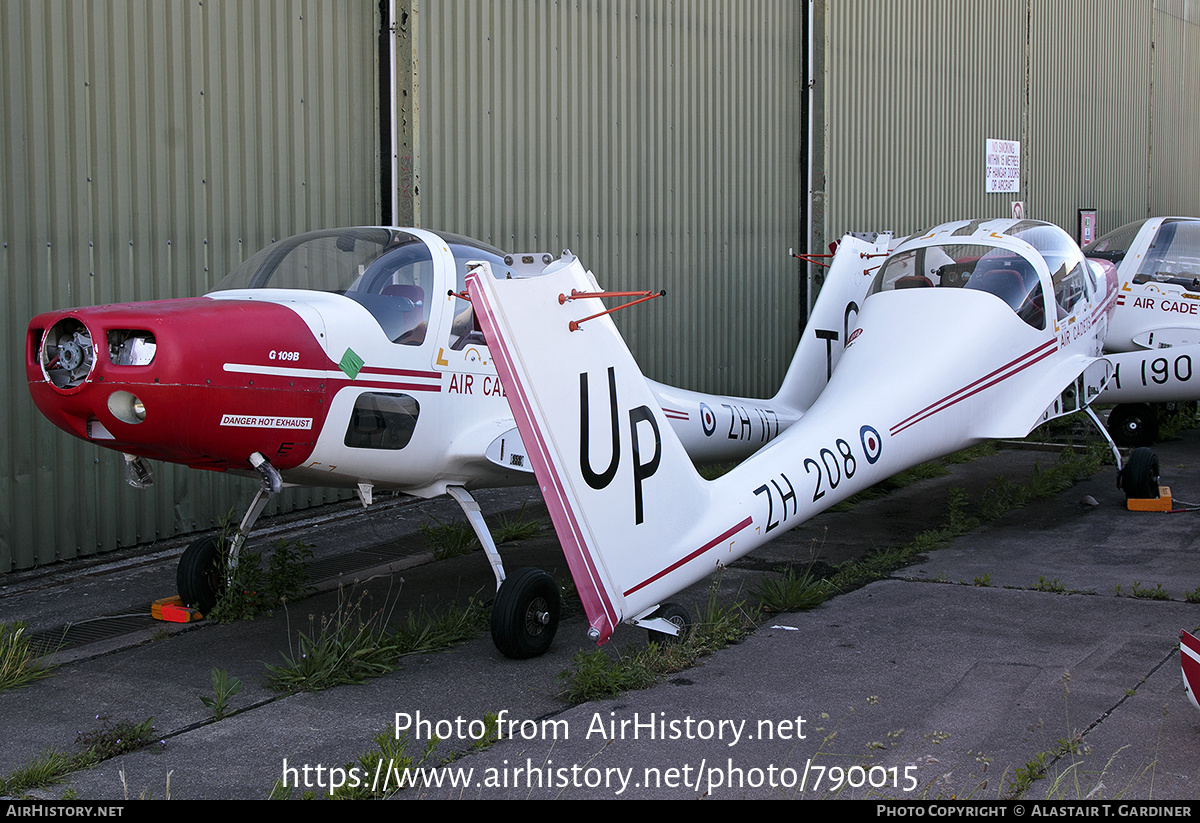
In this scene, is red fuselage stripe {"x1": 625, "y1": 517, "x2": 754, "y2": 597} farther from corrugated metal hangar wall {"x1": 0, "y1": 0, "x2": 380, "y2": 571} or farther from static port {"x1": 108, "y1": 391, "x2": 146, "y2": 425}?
corrugated metal hangar wall {"x1": 0, "y1": 0, "x2": 380, "y2": 571}

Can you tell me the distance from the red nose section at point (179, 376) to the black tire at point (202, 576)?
1.14m

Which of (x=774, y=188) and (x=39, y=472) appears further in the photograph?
(x=774, y=188)

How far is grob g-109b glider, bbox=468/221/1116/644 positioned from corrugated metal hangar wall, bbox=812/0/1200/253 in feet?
18.9

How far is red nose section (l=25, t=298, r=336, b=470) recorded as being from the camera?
4.82 m

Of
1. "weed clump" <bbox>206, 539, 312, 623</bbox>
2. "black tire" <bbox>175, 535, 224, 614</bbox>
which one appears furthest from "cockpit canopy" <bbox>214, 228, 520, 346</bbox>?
"weed clump" <bbox>206, 539, 312, 623</bbox>

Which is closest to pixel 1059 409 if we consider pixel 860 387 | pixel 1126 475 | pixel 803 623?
pixel 1126 475

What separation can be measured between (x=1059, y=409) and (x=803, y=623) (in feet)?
11.6

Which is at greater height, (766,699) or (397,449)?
(397,449)

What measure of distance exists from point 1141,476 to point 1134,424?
11.9ft

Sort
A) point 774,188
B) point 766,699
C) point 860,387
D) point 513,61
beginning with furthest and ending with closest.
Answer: point 774,188 < point 513,61 < point 860,387 < point 766,699

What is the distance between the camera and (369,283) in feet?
19.0

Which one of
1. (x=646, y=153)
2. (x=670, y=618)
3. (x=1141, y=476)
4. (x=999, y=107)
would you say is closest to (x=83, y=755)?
(x=670, y=618)

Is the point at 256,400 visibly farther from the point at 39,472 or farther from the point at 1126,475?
the point at 1126,475

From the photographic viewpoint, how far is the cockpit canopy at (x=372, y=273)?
5.73m
